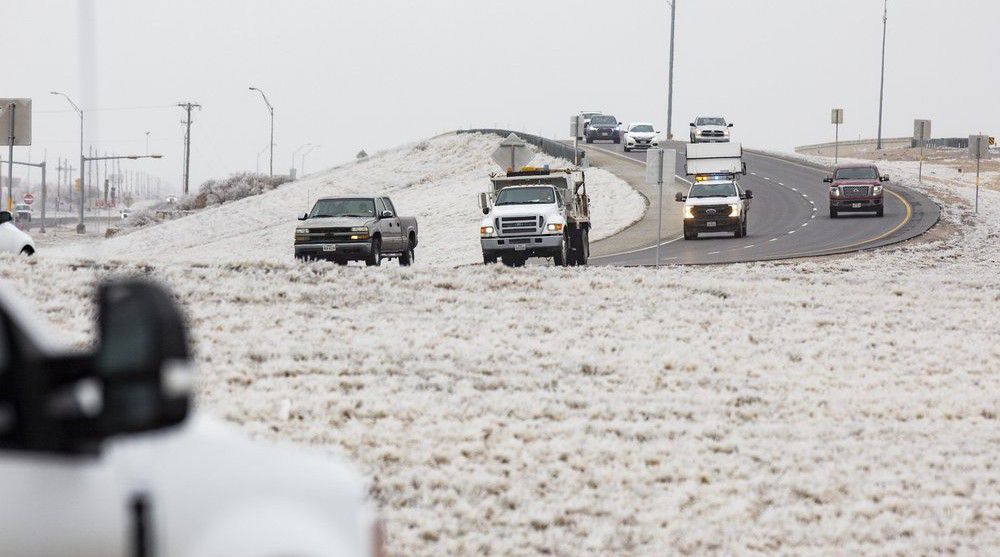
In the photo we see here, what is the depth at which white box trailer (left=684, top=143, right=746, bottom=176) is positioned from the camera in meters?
53.7

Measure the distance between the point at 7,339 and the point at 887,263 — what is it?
33219mm

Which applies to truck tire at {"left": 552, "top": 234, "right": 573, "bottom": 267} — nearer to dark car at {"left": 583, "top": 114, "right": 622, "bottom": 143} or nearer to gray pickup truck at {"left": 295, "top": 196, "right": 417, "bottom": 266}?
gray pickup truck at {"left": 295, "top": 196, "right": 417, "bottom": 266}

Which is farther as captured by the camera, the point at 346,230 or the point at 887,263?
the point at 887,263

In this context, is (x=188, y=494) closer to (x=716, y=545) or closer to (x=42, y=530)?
(x=42, y=530)

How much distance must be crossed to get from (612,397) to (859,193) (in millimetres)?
41637

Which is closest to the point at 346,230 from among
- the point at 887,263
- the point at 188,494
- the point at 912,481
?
the point at 887,263

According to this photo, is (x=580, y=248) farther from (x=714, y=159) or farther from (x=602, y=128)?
(x=602, y=128)

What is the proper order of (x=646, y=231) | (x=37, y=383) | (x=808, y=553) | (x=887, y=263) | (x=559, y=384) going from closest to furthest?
(x=37, y=383) → (x=808, y=553) → (x=559, y=384) → (x=887, y=263) → (x=646, y=231)

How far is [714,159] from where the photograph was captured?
5406cm

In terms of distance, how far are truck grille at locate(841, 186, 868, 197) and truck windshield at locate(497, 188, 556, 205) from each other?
2426cm

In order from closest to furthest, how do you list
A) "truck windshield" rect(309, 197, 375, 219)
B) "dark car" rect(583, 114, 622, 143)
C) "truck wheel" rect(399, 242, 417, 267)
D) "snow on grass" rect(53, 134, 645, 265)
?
"truck windshield" rect(309, 197, 375, 219), "truck wheel" rect(399, 242, 417, 267), "snow on grass" rect(53, 134, 645, 265), "dark car" rect(583, 114, 622, 143)

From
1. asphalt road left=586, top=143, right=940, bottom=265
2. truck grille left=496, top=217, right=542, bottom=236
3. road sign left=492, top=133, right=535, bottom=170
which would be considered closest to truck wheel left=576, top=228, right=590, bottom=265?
asphalt road left=586, top=143, right=940, bottom=265

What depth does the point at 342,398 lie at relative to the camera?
11492mm

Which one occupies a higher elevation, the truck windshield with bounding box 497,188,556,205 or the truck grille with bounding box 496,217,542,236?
the truck windshield with bounding box 497,188,556,205
